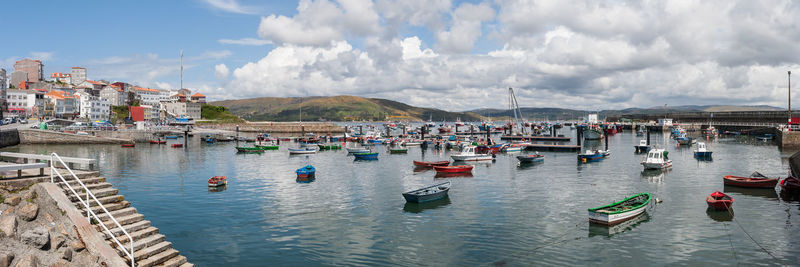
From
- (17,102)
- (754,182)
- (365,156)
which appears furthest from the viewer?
(17,102)

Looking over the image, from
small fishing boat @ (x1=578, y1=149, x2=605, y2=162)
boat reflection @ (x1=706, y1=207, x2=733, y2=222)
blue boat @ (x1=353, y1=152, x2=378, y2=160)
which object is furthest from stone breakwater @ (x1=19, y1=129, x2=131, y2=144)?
boat reflection @ (x1=706, y1=207, x2=733, y2=222)

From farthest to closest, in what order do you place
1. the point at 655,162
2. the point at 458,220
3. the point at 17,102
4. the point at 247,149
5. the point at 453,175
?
the point at 17,102 < the point at 247,149 < the point at 655,162 < the point at 453,175 < the point at 458,220

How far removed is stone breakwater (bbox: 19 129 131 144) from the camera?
95.1 metres

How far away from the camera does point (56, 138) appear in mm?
99688

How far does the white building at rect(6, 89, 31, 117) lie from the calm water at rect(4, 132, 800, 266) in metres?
128

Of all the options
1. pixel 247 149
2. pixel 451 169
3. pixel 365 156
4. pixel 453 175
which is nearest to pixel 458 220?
pixel 453 175

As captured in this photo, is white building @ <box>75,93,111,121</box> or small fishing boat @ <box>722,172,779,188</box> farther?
white building @ <box>75,93,111,121</box>

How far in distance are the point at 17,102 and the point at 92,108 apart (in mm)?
20787

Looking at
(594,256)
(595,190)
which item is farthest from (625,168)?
(594,256)

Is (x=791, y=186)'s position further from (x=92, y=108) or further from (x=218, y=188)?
(x=92, y=108)

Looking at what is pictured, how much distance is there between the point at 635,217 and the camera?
32500mm

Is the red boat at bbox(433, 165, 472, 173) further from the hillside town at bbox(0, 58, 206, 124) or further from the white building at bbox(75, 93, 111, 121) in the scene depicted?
the white building at bbox(75, 93, 111, 121)

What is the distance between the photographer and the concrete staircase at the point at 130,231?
15.8 metres

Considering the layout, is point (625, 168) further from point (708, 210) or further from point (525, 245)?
point (525, 245)
